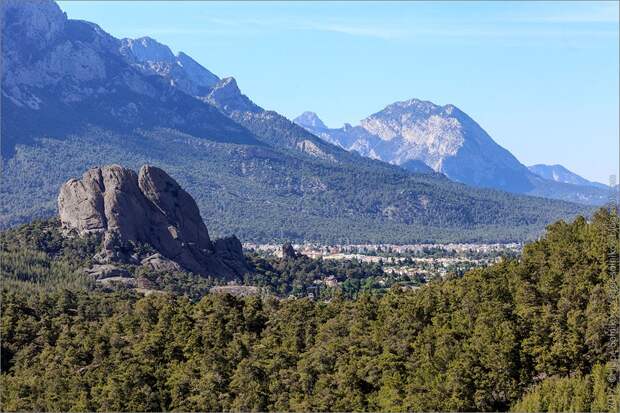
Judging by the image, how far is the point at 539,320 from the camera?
6012 centimetres

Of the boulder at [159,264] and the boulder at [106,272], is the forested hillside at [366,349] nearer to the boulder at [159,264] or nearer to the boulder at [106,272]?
the boulder at [106,272]

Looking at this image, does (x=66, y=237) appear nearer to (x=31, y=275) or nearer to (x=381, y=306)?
(x=31, y=275)

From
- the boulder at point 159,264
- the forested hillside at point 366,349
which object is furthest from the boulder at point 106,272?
the forested hillside at point 366,349

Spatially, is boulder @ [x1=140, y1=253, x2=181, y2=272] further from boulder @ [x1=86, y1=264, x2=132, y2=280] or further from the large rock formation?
boulder @ [x1=86, y1=264, x2=132, y2=280]

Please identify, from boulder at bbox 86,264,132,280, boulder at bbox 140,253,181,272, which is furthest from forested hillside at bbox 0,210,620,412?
boulder at bbox 140,253,181,272

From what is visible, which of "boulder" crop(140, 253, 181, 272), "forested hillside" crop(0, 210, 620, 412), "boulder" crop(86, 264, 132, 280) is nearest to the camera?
"forested hillside" crop(0, 210, 620, 412)

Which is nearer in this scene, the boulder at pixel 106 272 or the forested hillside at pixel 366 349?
the forested hillside at pixel 366 349

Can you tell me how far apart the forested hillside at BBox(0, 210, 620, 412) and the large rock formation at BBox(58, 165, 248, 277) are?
42583 mm

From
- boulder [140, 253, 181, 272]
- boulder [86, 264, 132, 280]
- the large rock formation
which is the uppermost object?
the large rock formation

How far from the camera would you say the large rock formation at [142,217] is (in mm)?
118188

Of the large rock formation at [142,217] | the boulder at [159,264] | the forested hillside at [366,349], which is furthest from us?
the large rock formation at [142,217]

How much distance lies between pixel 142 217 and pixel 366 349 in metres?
59.4

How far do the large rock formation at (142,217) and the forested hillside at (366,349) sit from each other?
4258cm

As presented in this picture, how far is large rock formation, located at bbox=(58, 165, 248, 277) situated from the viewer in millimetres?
118188
